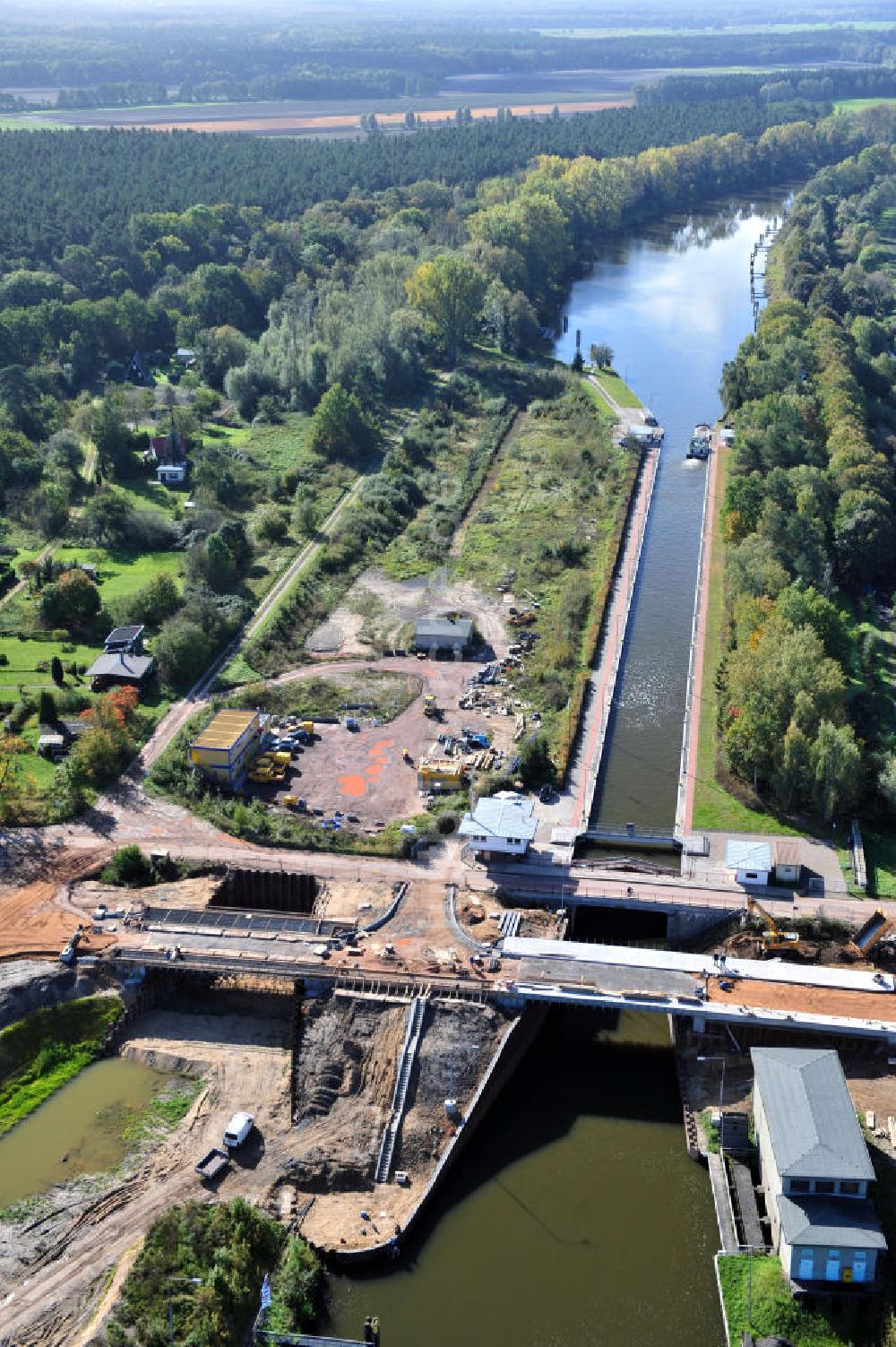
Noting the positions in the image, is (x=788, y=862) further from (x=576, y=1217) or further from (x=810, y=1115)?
(x=576, y=1217)

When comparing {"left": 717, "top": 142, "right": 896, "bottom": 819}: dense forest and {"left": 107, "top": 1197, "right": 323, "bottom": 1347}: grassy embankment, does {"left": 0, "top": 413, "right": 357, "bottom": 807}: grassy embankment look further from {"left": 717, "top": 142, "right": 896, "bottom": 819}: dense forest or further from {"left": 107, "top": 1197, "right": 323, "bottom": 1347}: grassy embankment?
{"left": 717, "top": 142, "right": 896, "bottom": 819}: dense forest

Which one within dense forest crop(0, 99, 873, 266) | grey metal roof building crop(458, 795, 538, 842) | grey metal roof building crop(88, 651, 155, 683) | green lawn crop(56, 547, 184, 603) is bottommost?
green lawn crop(56, 547, 184, 603)

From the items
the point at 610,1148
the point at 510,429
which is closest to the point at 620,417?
the point at 510,429

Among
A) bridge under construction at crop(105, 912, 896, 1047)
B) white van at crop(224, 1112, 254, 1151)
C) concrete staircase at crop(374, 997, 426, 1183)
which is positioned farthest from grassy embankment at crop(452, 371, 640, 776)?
white van at crop(224, 1112, 254, 1151)

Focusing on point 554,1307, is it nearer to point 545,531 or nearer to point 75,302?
point 545,531

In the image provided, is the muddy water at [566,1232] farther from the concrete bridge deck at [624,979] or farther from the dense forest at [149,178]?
the dense forest at [149,178]

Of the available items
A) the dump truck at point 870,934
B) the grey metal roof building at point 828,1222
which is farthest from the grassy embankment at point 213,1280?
the dump truck at point 870,934
